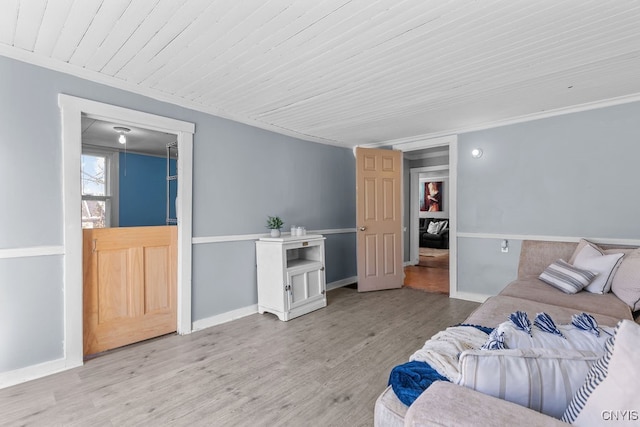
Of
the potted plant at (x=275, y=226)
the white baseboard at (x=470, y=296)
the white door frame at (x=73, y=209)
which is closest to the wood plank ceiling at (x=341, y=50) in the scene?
the white door frame at (x=73, y=209)

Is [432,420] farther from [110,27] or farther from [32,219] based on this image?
[32,219]

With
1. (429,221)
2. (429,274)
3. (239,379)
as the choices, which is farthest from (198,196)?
(429,221)

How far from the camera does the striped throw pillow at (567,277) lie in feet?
8.13

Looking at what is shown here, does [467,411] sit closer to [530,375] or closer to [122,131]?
[530,375]

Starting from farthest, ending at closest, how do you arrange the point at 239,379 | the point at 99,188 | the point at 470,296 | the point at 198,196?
the point at 99,188 < the point at 470,296 < the point at 198,196 < the point at 239,379

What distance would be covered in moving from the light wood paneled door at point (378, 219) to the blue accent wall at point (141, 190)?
310 centimetres

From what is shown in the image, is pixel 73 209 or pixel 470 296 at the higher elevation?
pixel 73 209

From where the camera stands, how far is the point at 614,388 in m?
0.68

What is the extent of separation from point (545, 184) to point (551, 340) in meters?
3.11

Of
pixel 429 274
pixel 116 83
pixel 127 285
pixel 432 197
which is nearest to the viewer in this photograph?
pixel 116 83

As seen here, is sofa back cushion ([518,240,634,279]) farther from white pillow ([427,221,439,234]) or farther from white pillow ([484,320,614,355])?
white pillow ([427,221,439,234])

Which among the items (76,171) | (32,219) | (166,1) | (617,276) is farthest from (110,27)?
(617,276)

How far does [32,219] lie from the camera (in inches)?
85.3

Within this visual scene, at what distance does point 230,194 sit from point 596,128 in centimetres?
389
